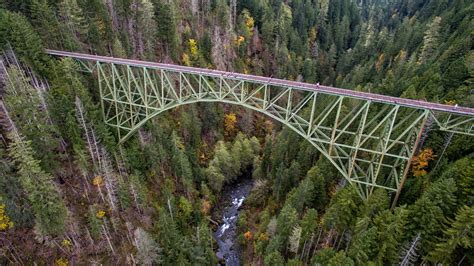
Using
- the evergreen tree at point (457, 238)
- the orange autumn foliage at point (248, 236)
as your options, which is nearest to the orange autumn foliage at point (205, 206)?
the orange autumn foliage at point (248, 236)

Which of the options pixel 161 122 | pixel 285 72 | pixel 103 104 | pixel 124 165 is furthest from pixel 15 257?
pixel 285 72

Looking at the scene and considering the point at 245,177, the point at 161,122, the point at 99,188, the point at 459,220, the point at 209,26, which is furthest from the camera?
the point at 209,26

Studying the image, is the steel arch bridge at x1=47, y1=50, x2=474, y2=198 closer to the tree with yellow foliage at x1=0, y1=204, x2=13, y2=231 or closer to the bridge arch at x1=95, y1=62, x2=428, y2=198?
the bridge arch at x1=95, y1=62, x2=428, y2=198

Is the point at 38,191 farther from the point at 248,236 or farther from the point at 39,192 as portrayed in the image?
the point at 248,236

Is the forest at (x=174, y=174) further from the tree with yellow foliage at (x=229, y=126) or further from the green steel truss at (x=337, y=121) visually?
the green steel truss at (x=337, y=121)

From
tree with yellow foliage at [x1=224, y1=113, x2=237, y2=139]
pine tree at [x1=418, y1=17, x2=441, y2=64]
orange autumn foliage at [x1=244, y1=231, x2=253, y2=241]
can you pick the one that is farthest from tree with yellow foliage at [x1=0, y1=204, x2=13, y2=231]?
pine tree at [x1=418, y1=17, x2=441, y2=64]

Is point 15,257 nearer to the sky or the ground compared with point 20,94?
nearer to the ground

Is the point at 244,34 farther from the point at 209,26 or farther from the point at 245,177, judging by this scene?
the point at 245,177
